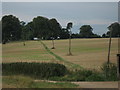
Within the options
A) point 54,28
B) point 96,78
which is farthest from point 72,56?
point 54,28

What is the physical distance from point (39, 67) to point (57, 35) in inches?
1734

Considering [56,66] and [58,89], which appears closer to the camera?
[58,89]

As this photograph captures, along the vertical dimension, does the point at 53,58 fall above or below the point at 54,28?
below

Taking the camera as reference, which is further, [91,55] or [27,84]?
[91,55]

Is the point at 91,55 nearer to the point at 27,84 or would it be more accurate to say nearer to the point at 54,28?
the point at 54,28

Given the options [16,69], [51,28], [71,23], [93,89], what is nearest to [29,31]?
[51,28]

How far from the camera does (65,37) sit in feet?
194

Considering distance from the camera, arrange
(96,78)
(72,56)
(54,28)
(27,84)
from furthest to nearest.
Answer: (54,28) → (72,56) → (96,78) → (27,84)

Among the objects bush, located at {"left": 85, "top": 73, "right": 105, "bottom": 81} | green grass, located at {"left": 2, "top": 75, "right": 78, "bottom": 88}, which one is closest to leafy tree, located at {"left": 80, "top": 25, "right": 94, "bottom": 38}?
bush, located at {"left": 85, "top": 73, "right": 105, "bottom": 81}

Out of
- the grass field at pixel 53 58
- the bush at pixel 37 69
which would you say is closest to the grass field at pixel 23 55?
the grass field at pixel 53 58

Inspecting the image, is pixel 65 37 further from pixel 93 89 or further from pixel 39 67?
pixel 93 89

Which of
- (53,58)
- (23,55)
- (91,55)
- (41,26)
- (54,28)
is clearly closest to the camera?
(53,58)

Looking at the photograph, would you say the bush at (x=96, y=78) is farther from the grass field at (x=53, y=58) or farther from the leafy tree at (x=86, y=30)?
the leafy tree at (x=86, y=30)

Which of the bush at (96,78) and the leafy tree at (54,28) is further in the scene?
the leafy tree at (54,28)
